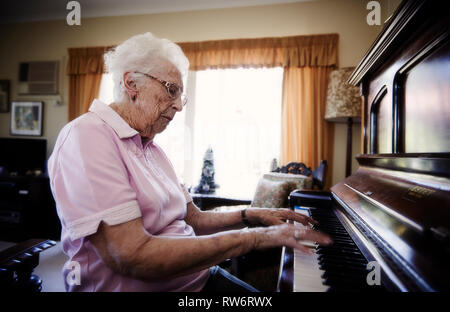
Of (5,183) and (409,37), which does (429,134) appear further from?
(5,183)

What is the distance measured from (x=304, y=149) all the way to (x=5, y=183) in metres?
4.36

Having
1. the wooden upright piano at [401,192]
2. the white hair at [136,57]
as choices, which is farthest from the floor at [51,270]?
the wooden upright piano at [401,192]

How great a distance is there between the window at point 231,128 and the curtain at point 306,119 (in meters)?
0.14

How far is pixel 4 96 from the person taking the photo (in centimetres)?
428

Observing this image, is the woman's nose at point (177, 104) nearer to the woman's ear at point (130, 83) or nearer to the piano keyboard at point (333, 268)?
the woman's ear at point (130, 83)

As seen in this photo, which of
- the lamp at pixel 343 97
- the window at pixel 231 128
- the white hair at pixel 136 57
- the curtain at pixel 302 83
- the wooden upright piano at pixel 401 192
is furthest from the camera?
the window at pixel 231 128

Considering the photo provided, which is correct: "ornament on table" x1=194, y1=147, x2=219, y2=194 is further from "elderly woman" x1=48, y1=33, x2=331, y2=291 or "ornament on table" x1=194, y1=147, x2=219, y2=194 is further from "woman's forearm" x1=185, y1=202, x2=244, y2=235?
"elderly woman" x1=48, y1=33, x2=331, y2=291

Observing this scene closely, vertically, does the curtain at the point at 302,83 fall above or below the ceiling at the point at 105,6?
below

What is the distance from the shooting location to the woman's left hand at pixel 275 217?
44.4 inches

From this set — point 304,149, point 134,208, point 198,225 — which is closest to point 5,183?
point 198,225

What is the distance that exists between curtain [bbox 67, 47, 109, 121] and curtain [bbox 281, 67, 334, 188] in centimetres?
305

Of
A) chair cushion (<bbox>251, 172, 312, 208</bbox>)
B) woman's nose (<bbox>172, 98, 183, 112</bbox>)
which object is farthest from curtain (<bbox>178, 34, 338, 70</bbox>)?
woman's nose (<bbox>172, 98, 183, 112</bbox>)

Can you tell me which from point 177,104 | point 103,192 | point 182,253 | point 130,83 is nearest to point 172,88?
point 177,104
